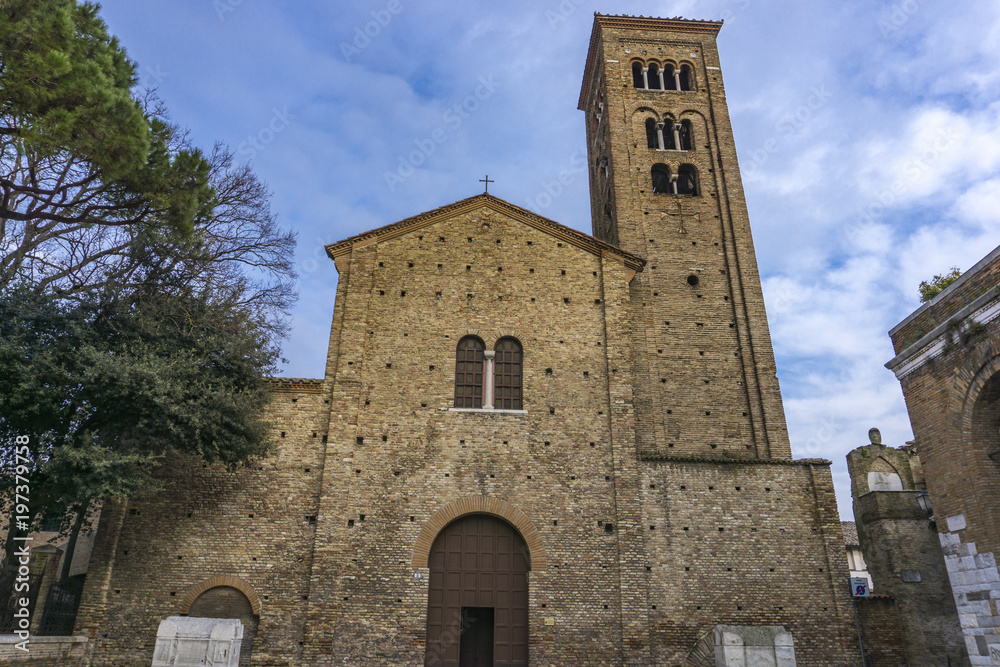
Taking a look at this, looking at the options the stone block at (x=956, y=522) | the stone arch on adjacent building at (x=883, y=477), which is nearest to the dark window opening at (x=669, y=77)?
the stone arch on adjacent building at (x=883, y=477)

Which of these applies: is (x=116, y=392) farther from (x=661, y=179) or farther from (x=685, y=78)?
(x=685, y=78)

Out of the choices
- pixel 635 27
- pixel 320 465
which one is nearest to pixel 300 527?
pixel 320 465

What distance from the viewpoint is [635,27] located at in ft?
76.0

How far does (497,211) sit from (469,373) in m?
4.48

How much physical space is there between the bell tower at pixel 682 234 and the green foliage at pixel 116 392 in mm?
9449

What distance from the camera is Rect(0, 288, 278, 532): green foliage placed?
36.6 ft

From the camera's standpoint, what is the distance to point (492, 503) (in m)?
13.5

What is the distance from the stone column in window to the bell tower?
414 cm

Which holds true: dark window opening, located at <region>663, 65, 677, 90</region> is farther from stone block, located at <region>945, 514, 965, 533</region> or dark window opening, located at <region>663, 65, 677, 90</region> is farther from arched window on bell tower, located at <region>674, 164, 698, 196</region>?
stone block, located at <region>945, 514, 965, 533</region>

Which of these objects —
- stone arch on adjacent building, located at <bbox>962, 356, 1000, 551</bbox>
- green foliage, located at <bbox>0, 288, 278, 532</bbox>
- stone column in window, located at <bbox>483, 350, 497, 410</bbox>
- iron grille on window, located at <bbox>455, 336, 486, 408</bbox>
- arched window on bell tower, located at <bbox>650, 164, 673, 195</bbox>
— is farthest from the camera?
arched window on bell tower, located at <bbox>650, 164, 673, 195</bbox>

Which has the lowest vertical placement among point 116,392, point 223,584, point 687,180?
point 223,584

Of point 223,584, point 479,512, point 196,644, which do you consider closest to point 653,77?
point 479,512

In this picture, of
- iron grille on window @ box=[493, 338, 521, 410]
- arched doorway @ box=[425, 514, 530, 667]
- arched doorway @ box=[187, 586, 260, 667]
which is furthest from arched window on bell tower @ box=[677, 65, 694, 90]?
arched doorway @ box=[187, 586, 260, 667]

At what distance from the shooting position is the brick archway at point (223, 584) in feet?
41.6
